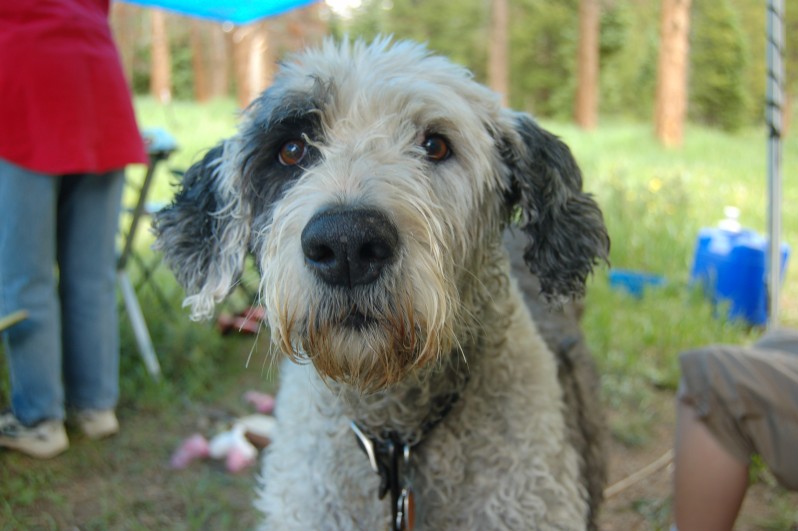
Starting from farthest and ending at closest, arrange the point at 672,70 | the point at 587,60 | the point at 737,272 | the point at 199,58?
the point at 199,58 < the point at 587,60 < the point at 672,70 < the point at 737,272

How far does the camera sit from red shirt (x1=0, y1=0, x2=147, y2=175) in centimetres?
273

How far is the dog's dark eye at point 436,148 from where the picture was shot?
1753 millimetres

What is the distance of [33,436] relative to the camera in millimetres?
3072

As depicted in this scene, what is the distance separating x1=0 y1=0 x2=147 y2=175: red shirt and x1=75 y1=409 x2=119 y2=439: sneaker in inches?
48.6

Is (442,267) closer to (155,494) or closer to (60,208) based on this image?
(155,494)

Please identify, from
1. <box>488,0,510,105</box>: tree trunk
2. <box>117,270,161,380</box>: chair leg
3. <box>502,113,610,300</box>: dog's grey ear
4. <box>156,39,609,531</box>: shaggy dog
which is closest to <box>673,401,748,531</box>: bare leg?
<box>156,39,609,531</box>: shaggy dog

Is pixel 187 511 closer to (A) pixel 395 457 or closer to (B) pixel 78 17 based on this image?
(A) pixel 395 457

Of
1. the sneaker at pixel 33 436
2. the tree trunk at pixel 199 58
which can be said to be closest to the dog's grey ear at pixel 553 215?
the sneaker at pixel 33 436

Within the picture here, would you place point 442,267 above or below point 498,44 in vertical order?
below

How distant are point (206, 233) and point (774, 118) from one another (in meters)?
2.88

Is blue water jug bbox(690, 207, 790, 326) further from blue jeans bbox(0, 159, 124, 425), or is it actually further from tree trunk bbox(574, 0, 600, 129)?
tree trunk bbox(574, 0, 600, 129)

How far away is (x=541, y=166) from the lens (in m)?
1.88

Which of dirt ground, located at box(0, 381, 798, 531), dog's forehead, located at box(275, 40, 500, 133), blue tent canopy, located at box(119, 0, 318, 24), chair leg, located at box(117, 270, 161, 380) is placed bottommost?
dirt ground, located at box(0, 381, 798, 531)

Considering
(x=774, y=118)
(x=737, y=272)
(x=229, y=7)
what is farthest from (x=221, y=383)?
(x=737, y=272)
